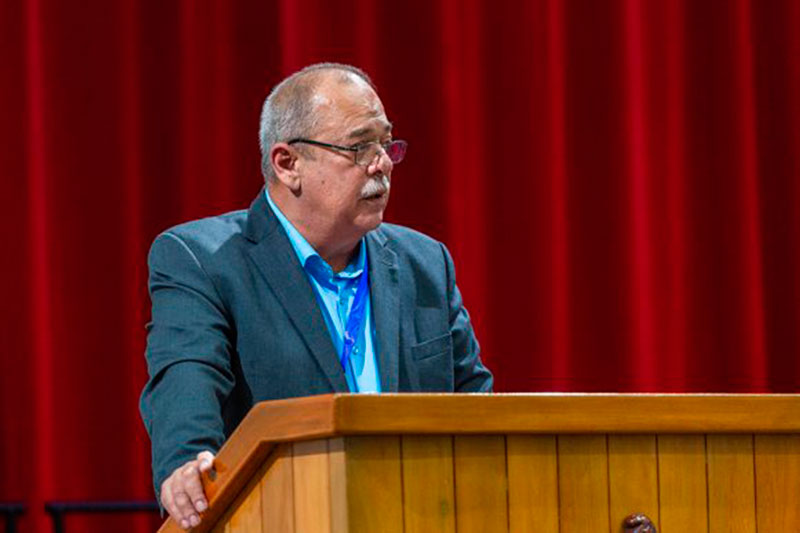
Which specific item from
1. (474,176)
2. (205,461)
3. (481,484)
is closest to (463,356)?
(205,461)

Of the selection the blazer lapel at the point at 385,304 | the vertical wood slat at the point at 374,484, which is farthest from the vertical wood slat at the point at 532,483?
the blazer lapel at the point at 385,304

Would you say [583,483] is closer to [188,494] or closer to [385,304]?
[188,494]

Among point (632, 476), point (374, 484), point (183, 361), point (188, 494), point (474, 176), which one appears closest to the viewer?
point (374, 484)

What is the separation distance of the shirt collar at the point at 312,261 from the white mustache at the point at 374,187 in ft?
0.30

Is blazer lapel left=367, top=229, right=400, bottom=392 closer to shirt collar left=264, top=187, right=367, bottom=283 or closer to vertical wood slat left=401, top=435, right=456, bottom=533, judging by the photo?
shirt collar left=264, top=187, right=367, bottom=283

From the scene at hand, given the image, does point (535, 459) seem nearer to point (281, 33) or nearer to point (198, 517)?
point (198, 517)

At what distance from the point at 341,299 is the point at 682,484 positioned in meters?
0.70

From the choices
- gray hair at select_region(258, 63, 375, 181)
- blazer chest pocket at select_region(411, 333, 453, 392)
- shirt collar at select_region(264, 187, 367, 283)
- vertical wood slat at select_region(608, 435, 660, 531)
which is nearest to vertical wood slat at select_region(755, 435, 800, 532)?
vertical wood slat at select_region(608, 435, 660, 531)

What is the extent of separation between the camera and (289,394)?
1.86m

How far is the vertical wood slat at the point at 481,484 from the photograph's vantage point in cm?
130

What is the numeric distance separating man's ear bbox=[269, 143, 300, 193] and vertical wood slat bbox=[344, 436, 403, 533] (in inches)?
31.3

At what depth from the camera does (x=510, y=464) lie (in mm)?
1319

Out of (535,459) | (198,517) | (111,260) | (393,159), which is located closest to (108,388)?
(111,260)

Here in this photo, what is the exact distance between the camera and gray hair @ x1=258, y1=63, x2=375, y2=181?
2.01 metres
